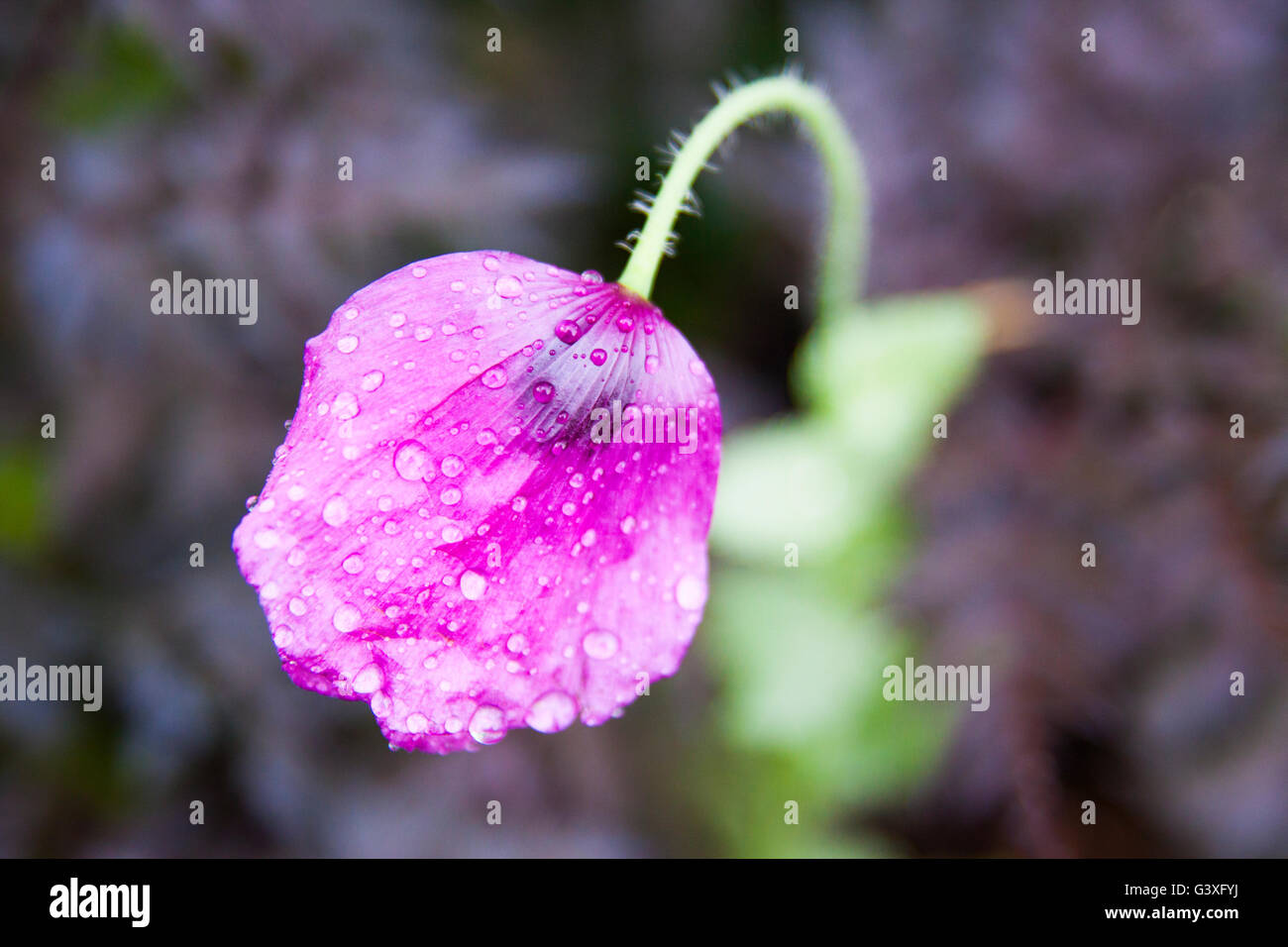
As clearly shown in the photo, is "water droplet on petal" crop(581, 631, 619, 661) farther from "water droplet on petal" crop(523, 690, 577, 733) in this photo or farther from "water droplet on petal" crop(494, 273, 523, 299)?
"water droplet on petal" crop(494, 273, 523, 299)

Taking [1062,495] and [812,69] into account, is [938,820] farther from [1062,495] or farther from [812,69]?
[812,69]

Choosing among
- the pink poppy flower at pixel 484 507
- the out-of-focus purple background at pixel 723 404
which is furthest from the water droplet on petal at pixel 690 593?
the out-of-focus purple background at pixel 723 404

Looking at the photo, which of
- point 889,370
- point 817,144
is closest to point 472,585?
point 817,144

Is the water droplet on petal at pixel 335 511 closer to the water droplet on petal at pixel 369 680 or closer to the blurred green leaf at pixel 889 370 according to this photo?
the water droplet on petal at pixel 369 680

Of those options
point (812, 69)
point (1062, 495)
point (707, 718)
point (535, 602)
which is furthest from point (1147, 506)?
point (535, 602)

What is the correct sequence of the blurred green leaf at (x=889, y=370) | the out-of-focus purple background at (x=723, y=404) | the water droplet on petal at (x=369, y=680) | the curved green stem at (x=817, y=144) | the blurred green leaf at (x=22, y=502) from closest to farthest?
1. the water droplet on petal at (x=369, y=680)
2. the curved green stem at (x=817, y=144)
3. the out-of-focus purple background at (x=723, y=404)
4. the blurred green leaf at (x=889, y=370)
5. the blurred green leaf at (x=22, y=502)

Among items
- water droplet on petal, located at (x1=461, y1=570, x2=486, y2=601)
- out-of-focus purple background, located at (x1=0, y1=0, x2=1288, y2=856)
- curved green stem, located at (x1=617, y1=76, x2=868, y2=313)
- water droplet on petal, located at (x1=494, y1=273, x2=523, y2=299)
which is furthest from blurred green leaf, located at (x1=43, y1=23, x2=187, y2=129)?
water droplet on petal, located at (x1=461, y1=570, x2=486, y2=601)
